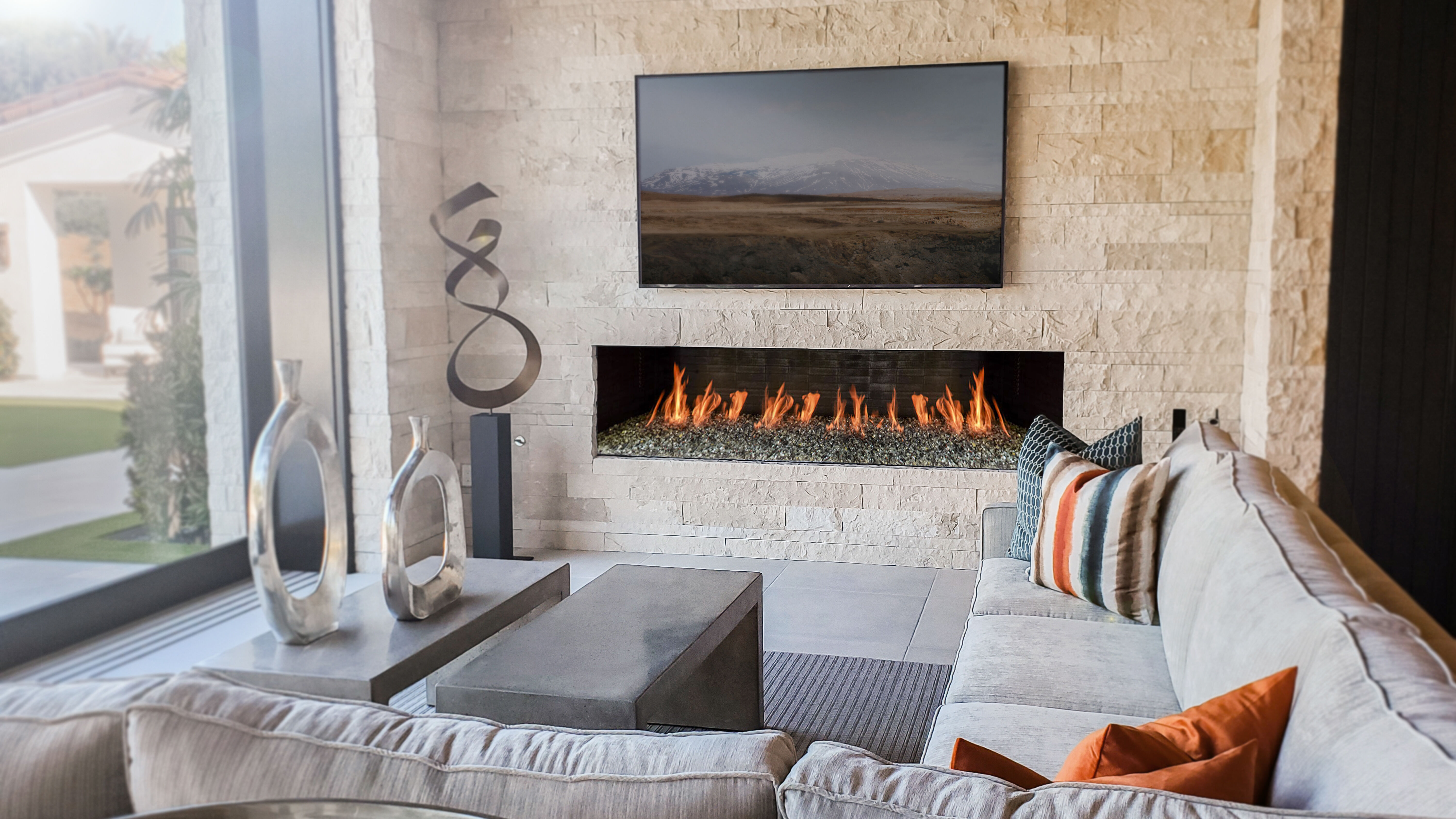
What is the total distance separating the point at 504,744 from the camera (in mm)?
1055

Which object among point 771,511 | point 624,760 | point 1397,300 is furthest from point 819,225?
point 624,760

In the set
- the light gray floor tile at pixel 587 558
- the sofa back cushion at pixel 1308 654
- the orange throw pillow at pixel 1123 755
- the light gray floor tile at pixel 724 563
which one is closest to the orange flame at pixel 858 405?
the light gray floor tile at pixel 724 563

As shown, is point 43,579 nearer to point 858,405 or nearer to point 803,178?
point 803,178

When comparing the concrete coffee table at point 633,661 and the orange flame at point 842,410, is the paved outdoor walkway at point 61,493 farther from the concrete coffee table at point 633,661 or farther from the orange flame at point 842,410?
the orange flame at point 842,410

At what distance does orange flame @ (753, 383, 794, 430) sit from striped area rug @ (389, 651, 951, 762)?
171 cm

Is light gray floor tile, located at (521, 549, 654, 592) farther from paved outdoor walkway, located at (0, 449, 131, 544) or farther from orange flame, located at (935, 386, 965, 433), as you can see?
paved outdoor walkway, located at (0, 449, 131, 544)

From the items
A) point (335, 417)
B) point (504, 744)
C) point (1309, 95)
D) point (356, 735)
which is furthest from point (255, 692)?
point (1309, 95)

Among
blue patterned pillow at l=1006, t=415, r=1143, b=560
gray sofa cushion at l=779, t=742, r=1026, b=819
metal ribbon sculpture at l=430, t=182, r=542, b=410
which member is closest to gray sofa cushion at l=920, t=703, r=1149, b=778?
gray sofa cushion at l=779, t=742, r=1026, b=819

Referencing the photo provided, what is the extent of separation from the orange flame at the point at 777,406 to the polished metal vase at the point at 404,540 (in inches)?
95.6

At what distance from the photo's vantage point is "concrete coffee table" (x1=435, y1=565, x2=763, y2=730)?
6.81ft

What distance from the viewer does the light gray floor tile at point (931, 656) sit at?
345 cm

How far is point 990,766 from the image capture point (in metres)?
1.18

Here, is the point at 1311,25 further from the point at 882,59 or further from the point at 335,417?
the point at 335,417

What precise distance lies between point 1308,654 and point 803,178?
11.3 feet
